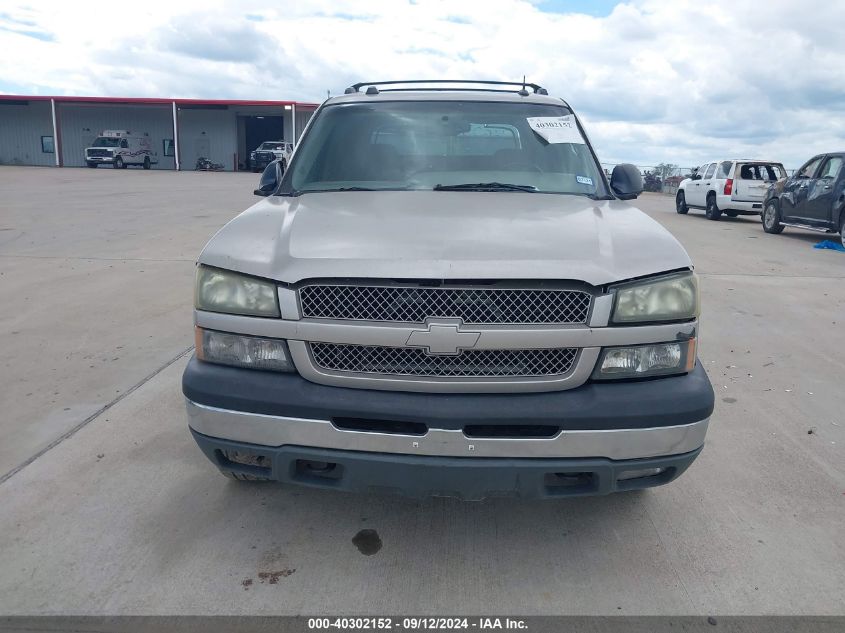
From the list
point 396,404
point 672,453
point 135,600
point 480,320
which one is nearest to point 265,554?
point 135,600

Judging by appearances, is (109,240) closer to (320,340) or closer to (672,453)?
(320,340)

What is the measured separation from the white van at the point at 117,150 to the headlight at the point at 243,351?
4396cm

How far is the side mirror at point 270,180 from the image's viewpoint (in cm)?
394

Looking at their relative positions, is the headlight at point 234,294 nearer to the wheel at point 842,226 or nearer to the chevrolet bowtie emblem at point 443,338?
the chevrolet bowtie emblem at point 443,338

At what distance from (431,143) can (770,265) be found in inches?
324

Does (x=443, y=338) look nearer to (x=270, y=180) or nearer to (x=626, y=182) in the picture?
(x=270, y=180)

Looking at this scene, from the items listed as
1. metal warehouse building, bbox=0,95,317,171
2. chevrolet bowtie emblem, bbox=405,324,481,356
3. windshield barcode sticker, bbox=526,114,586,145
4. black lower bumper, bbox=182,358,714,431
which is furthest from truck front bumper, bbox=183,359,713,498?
metal warehouse building, bbox=0,95,317,171

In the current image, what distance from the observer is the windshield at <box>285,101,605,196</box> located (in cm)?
377

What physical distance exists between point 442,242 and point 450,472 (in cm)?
85

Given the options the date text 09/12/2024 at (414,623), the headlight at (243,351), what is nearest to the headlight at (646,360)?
the date text 09/12/2024 at (414,623)

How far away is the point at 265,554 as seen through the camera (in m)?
2.90

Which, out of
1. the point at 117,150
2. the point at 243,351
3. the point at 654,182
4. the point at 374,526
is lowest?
the point at 117,150

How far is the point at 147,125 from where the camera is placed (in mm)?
49469

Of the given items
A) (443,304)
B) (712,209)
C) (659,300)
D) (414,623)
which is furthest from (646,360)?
(712,209)
